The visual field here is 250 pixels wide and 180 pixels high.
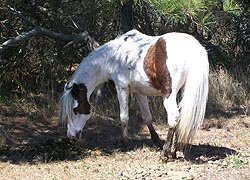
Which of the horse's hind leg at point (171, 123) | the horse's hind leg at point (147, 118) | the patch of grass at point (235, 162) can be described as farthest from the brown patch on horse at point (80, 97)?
the patch of grass at point (235, 162)

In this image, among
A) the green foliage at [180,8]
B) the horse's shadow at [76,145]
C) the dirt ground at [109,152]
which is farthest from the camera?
the green foliage at [180,8]

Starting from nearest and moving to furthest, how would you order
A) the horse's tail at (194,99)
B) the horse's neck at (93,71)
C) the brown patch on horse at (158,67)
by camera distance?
the horse's tail at (194,99)
the brown patch on horse at (158,67)
the horse's neck at (93,71)

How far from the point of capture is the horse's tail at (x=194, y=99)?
18.0 feet

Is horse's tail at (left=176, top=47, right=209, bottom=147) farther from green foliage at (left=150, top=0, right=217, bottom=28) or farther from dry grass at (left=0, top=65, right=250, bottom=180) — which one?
green foliage at (left=150, top=0, right=217, bottom=28)

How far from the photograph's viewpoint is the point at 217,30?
10.4 m

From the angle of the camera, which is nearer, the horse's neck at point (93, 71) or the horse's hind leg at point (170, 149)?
the horse's hind leg at point (170, 149)

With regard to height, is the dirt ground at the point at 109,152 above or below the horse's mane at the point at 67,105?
below

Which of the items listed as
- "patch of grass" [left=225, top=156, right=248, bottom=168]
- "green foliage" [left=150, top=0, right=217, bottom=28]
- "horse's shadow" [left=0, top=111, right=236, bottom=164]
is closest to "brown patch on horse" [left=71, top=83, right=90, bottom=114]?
"horse's shadow" [left=0, top=111, right=236, bottom=164]

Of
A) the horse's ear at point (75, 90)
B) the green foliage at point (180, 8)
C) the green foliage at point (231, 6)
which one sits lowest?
the horse's ear at point (75, 90)

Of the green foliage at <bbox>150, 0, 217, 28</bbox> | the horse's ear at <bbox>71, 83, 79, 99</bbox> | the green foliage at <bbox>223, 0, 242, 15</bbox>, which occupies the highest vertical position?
the green foliage at <bbox>223, 0, 242, 15</bbox>

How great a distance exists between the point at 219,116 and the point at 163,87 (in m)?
2.46

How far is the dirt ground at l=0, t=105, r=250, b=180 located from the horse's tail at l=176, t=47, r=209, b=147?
39 centimetres

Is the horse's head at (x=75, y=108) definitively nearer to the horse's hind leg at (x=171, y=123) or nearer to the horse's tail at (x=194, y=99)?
the horse's hind leg at (x=171, y=123)

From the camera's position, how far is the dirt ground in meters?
5.27
